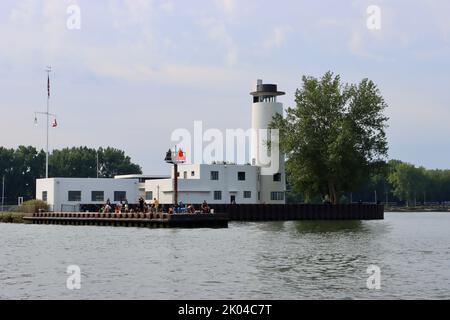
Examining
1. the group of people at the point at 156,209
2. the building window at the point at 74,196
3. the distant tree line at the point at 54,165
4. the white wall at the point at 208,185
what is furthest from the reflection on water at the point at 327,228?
the distant tree line at the point at 54,165

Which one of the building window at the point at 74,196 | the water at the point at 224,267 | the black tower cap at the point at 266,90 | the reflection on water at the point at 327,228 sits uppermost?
the black tower cap at the point at 266,90

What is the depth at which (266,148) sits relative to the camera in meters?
109

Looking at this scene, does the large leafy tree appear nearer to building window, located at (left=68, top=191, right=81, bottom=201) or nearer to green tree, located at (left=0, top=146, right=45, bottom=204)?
building window, located at (left=68, top=191, right=81, bottom=201)

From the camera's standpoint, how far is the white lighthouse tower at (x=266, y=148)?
354 feet

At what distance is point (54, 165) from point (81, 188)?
81.8 m

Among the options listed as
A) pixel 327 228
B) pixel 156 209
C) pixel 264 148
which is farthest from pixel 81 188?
pixel 327 228

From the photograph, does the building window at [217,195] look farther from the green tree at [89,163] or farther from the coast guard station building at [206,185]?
the green tree at [89,163]

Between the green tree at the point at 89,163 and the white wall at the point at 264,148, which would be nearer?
the white wall at the point at 264,148

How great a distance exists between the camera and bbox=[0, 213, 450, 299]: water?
29.8 metres

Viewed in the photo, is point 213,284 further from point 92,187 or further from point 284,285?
point 92,187

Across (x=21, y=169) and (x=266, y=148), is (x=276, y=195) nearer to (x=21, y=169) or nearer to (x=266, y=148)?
(x=266, y=148)

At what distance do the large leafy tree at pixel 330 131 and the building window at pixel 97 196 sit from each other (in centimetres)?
2447
